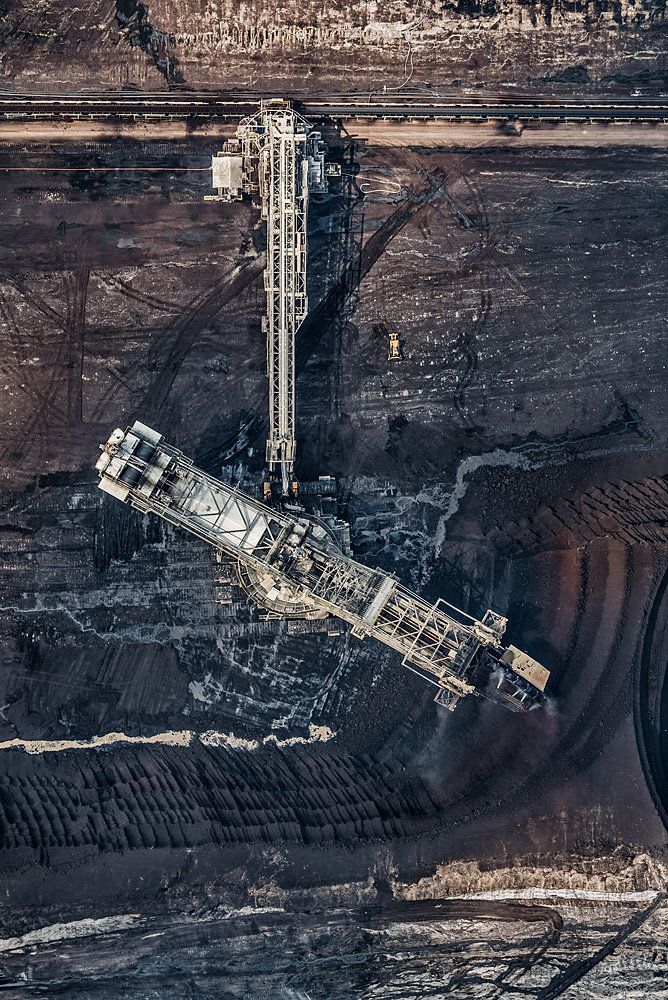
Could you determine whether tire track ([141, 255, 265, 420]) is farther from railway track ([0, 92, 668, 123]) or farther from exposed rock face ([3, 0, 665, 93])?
Result: exposed rock face ([3, 0, 665, 93])

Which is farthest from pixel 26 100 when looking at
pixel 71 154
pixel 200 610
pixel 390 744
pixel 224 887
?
pixel 224 887

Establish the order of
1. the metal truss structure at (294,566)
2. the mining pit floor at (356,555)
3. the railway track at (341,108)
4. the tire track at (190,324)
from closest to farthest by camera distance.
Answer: the metal truss structure at (294,566)
the mining pit floor at (356,555)
the railway track at (341,108)
the tire track at (190,324)

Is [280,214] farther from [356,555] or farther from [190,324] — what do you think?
[356,555]

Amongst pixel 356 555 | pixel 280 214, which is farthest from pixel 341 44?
pixel 356 555

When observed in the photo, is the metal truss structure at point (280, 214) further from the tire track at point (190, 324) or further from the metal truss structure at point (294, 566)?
the metal truss structure at point (294, 566)

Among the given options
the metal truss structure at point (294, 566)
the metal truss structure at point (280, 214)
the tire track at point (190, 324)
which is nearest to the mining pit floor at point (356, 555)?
the tire track at point (190, 324)

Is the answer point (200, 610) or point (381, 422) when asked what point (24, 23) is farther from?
point (200, 610)

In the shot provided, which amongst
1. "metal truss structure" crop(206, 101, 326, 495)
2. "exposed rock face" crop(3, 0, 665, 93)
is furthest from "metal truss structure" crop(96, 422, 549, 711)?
"exposed rock face" crop(3, 0, 665, 93)
